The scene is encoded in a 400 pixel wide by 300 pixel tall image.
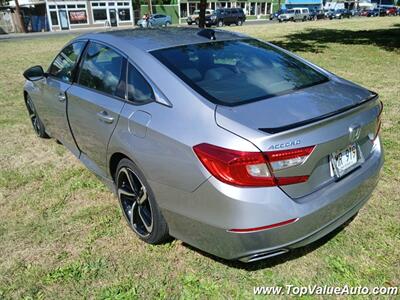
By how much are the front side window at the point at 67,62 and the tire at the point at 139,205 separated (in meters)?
1.42

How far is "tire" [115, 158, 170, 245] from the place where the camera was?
2.78 metres

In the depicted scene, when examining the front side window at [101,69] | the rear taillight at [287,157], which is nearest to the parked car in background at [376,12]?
the front side window at [101,69]

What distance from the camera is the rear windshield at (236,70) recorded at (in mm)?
2664

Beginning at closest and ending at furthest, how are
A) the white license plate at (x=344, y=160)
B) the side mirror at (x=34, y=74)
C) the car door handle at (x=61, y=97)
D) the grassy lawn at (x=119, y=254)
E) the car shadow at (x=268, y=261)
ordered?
the white license plate at (x=344, y=160)
the grassy lawn at (x=119, y=254)
the car shadow at (x=268, y=261)
the car door handle at (x=61, y=97)
the side mirror at (x=34, y=74)

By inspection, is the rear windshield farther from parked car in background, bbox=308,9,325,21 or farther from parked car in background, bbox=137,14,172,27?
parked car in background, bbox=308,9,325,21

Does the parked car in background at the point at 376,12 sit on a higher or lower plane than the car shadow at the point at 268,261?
lower

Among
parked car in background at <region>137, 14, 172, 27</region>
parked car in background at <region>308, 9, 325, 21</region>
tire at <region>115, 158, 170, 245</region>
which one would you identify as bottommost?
parked car in background at <region>308, 9, 325, 21</region>

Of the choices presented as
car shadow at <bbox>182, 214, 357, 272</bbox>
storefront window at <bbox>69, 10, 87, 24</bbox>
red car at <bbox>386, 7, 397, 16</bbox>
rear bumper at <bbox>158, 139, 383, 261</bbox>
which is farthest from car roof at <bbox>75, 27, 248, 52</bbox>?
red car at <bbox>386, 7, 397, 16</bbox>

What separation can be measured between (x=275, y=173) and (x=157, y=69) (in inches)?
47.0

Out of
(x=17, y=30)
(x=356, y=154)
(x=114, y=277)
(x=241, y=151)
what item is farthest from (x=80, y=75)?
(x=17, y=30)

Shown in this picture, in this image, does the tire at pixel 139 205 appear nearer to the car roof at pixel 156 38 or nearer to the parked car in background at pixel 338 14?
the car roof at pixel 156 38

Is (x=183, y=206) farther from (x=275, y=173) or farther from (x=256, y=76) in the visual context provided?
(x=256, y=76)

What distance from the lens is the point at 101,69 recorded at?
11.3ft

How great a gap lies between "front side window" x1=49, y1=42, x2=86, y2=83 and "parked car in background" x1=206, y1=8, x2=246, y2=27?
37.8 meters
